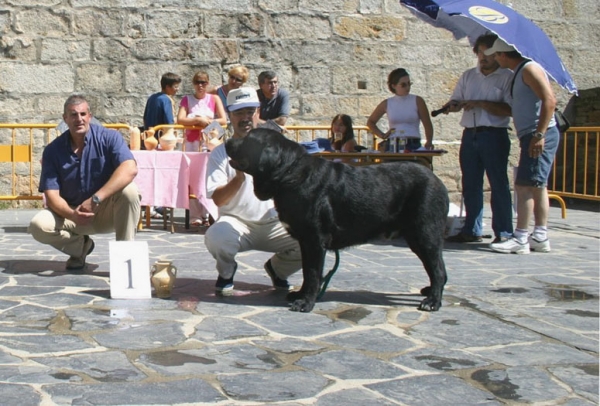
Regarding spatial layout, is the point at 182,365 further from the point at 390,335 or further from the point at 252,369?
the point at 390,335

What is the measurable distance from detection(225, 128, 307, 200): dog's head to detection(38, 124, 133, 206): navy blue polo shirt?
1775 mm

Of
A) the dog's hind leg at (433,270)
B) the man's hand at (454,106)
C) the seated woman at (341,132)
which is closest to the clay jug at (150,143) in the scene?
the seated woman at (341,132)

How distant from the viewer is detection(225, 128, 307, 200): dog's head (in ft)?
16.5

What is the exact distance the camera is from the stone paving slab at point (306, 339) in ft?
12.6

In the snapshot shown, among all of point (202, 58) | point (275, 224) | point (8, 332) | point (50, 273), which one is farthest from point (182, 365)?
point (202, 58)

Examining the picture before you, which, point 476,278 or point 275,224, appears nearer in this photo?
point 275,224

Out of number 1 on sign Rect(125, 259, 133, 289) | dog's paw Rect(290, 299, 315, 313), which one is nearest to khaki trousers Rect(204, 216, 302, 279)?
number 1 on sign Rect(125, 259, 133, 289)

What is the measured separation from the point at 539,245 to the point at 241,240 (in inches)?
132

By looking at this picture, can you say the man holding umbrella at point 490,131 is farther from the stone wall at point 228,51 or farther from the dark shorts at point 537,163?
the stone wall at point 228,51

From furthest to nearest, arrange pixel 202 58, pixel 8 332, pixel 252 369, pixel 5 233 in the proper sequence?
pixel 202 58 → pixel 5 233 → pixel 8 332 → pixel 252 369

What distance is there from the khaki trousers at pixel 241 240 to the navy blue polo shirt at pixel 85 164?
45.5 inches

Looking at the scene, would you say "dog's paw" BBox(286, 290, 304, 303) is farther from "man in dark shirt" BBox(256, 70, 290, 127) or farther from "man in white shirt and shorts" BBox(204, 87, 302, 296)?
"man in dark shirt" BBox(256, 70, 290, 127)

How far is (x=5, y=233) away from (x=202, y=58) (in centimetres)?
382

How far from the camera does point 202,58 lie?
11594 millimetres
